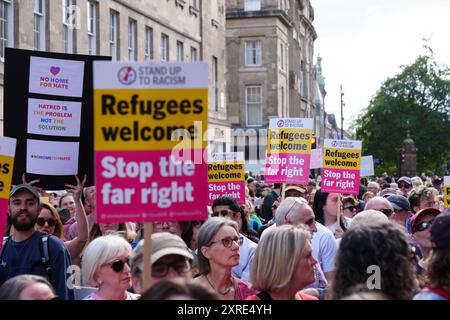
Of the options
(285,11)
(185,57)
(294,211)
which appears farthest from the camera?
(285,11)

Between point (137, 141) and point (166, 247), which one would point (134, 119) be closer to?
point (137, 141)

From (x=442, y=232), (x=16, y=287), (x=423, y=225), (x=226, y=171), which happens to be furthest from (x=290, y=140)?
(x=16, y=287)

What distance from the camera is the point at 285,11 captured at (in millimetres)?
67375

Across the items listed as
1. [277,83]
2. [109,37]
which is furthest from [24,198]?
[277,83]

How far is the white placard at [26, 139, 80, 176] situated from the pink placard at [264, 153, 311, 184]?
520cm

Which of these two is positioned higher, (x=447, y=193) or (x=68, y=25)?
(x=68, y=25)

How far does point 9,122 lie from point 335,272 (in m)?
4.52

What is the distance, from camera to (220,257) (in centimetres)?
656

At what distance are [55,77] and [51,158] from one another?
0.74 meters

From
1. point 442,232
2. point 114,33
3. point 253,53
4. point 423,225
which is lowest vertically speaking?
point 423,225

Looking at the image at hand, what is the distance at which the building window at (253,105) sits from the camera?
201 feet

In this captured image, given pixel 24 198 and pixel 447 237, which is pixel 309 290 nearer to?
pixel 447 237

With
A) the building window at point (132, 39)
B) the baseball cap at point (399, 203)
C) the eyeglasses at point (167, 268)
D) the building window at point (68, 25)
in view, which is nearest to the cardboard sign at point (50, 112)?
the eyeglasses at point (167, 268)

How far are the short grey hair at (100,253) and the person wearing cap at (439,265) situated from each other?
2.07 m
